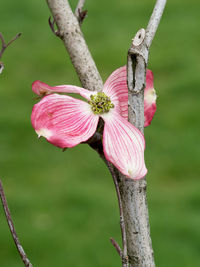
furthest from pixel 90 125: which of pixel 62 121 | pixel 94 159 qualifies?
pixel 94 159

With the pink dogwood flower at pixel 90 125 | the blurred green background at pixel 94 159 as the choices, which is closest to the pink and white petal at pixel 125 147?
the pink dogwood flower at pixel 90 125

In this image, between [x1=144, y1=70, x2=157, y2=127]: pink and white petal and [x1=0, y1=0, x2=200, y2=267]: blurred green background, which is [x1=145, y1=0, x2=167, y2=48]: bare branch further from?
[x1=0, y1=0, x2=200, y2=267]: blurred green background

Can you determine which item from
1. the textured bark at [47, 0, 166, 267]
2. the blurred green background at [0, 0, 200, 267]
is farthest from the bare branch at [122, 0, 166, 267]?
the blurred green background at [0, 0, 200, 267]

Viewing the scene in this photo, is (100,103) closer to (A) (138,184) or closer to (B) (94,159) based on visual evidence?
(A) (138,184)

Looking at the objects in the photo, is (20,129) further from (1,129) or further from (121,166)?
(121,166)

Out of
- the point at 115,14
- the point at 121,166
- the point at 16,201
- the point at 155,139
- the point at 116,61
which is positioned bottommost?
the point at 121,166

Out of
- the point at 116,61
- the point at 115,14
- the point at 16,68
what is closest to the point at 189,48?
the point at 116,61

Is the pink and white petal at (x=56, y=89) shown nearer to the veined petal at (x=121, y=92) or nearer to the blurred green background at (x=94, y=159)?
the veined petal at (x=121, y=92)

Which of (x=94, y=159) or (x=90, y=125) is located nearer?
(x=90, y=125)

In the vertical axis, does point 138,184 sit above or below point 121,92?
Answer: below
